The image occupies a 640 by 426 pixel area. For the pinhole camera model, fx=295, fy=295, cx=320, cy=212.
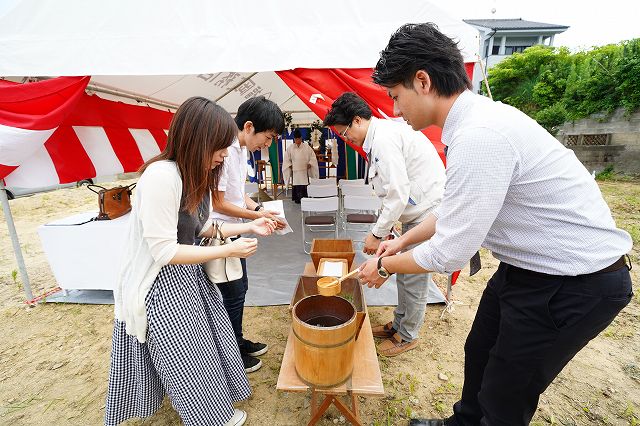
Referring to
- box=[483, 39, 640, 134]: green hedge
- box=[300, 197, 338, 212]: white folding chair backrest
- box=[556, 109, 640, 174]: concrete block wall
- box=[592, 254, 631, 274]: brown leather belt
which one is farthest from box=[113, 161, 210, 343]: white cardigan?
box=[556, 109, 640, 174]: concrete block wall

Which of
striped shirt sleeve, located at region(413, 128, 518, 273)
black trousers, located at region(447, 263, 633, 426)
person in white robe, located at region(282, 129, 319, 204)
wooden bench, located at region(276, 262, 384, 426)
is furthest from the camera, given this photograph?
person in white robe, located at region(282, 129, 319, 204)

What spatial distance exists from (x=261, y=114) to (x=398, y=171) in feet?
3.08

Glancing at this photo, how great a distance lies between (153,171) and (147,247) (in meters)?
0.31

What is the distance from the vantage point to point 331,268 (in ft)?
6.59

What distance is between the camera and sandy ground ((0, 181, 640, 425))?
180 cm

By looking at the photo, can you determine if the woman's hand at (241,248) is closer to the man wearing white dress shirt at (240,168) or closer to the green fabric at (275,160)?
the man wearing white dress shirt at (240,168)

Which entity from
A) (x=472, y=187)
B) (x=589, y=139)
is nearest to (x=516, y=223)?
(x=472, y=187)

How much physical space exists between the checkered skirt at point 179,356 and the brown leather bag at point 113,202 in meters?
1.91

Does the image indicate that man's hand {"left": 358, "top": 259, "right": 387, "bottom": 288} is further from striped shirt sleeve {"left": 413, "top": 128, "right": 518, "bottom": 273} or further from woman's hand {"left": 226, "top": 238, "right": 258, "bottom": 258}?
woman's hand {"left": 226, "top": 238, "right": 258, "bottom": 258}

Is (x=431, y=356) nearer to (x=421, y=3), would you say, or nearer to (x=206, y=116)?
(x=206, y=116)

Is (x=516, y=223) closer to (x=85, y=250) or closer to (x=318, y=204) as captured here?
(x=318, y=204)

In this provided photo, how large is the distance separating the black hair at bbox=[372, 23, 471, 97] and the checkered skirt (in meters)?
1.17

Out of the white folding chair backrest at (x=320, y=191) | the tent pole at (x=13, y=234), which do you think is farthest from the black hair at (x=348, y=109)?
the tent pole at (x=13, y=234)

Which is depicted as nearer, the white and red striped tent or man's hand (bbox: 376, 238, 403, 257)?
man's hand (bbox: 376, 238, 403, 257)
